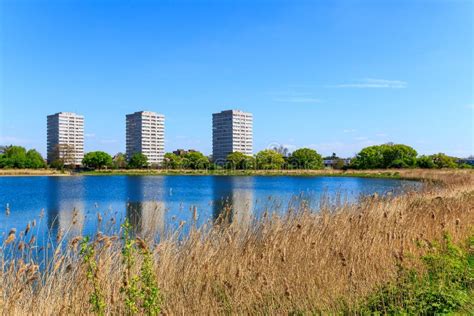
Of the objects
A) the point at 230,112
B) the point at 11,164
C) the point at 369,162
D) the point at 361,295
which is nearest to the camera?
the point at 361,295

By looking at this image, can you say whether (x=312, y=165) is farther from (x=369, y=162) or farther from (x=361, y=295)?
(x=361, y=295)

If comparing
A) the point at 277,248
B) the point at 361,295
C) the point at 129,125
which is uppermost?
the point at 129,125

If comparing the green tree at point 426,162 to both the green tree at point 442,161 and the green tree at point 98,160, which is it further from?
the green tree at point 98,160

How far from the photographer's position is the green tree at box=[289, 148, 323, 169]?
367 feet

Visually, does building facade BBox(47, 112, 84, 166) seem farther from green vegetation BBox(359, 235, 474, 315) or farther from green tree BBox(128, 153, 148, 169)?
green vegetation BBox(359, 235, 474, 315)

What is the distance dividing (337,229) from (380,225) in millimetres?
828

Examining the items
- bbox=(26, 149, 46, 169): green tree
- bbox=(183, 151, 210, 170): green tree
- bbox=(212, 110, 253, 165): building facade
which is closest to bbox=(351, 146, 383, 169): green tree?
bbox=(183, 151, 210, 170): green tree

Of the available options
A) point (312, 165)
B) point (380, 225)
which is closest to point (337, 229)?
point (380, 225)

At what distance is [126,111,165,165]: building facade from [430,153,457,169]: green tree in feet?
379

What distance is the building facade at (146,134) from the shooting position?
173000 millimetres

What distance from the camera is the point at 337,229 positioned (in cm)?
696

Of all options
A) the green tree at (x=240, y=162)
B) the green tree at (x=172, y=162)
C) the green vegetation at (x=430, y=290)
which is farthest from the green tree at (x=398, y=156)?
the green vegetation at (x=430, y=290)

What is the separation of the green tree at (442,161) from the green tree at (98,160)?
81.5 meters

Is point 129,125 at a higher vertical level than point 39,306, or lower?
higher
